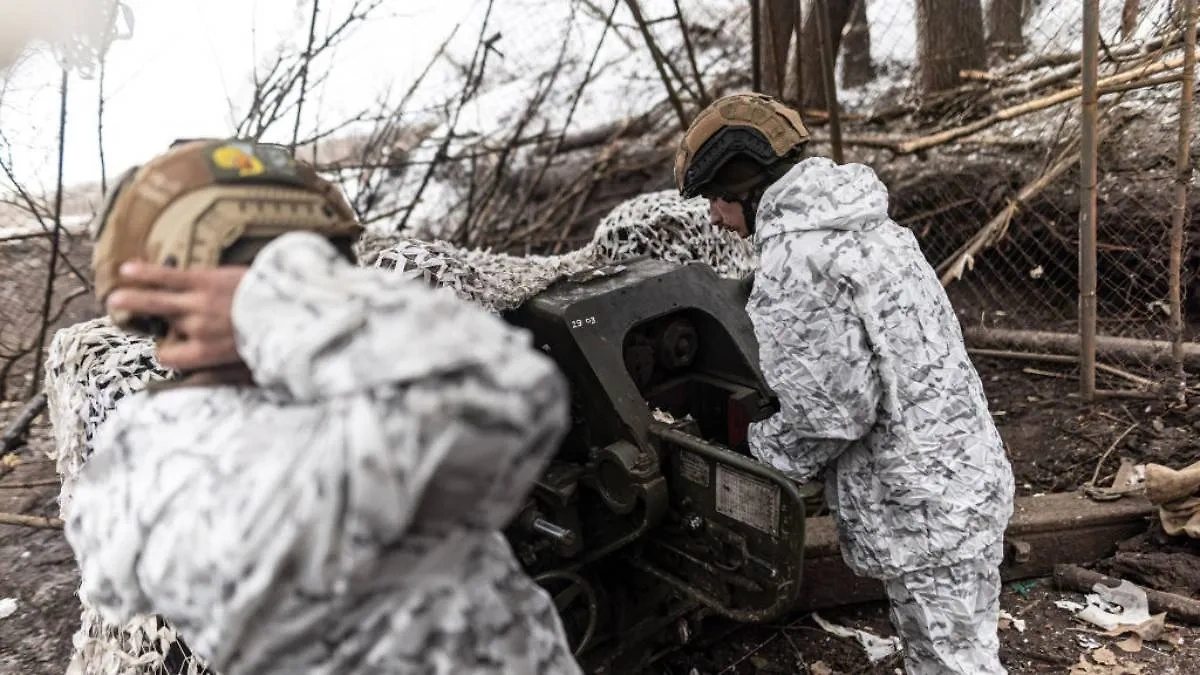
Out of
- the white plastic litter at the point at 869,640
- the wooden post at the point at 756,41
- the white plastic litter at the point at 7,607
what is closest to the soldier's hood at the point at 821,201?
the white plastic litter at the point at 869,640

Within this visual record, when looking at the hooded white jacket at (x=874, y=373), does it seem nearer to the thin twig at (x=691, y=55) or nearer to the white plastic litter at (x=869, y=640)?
the white plastic litter at (x=869, y=640)

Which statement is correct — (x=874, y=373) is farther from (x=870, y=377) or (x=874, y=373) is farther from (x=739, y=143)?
(x=739, y=143)

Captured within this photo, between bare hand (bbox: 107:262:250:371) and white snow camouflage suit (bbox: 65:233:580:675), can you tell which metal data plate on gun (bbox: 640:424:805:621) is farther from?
bare hand (bbox: 107:262:250:371)

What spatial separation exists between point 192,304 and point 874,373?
172cm

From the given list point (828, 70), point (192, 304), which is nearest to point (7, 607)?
point (192, 304)

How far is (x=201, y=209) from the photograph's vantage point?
3.95ft

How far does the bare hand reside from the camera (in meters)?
1.16

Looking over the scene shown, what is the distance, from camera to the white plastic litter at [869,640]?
3135mm

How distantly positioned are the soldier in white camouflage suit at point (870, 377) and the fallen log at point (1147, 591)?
111 cm

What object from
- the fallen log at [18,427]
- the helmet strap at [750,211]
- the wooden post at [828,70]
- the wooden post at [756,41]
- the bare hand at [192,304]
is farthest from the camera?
the wooden post at [756,41]

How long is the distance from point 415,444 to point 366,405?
0.07 meters

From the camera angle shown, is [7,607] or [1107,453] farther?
[1107,453]

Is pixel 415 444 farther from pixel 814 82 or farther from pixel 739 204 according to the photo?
pixel 814 82

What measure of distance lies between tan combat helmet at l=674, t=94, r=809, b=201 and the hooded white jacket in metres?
0.09
